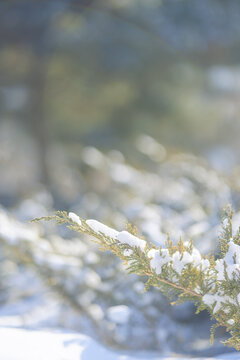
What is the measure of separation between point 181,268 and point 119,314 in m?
0.47

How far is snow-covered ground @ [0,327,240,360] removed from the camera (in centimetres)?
56

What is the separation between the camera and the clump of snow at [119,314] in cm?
79

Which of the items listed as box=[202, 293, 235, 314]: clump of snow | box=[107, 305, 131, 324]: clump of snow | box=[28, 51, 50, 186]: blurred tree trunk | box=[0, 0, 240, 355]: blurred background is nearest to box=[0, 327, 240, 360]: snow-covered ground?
box=[107, 305, 131, 324]: clump of snow

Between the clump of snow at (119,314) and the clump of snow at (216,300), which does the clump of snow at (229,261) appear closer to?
the clump of snow at (216,300)

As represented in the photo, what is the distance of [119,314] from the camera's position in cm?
80

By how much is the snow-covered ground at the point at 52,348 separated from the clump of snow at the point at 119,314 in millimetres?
105

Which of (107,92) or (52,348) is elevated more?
(107,92)

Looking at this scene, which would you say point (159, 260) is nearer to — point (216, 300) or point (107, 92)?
point (216, 300)

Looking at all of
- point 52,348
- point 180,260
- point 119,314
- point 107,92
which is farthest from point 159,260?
point 107,92

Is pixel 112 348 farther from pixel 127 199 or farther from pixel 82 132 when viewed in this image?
pixel 82 132

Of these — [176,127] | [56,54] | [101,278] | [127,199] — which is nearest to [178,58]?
[176,127]

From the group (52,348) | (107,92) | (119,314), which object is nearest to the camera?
(52,348)

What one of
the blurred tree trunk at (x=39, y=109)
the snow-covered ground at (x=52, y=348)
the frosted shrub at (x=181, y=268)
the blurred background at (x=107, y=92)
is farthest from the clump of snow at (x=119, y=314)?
the blurred tree trunk at (x=39, y=109)

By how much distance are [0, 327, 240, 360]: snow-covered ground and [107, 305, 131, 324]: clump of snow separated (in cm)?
11
